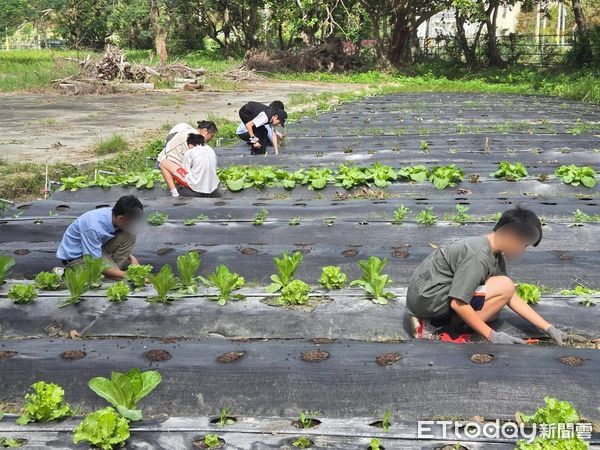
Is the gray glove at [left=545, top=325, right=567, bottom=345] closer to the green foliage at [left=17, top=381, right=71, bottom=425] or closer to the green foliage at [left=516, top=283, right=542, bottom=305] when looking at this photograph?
the green foliage at [left=516, top=283, right=542, bottom=305]

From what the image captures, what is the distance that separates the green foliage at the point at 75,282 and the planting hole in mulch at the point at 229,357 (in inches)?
53.9

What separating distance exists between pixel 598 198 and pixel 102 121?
12.1m

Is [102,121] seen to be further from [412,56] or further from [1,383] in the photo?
[412,56]

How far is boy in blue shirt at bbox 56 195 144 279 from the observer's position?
5.29 m

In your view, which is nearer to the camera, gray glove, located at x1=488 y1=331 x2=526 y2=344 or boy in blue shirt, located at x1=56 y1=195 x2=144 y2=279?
gray glove, located at x1=488 y1=331 x2=526 y2=344

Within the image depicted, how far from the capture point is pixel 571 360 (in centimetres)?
363

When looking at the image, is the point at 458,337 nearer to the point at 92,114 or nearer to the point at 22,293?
the point at 22,293

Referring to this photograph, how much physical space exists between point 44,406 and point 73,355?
69 centimetres

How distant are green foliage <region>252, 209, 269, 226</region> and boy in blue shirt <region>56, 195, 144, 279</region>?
4.38ft

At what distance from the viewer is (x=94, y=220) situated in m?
5.47

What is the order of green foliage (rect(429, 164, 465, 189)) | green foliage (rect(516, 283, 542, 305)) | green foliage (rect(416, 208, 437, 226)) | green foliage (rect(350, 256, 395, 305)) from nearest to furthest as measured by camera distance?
1. green foliage (rect(516, 283, 542, 305))
2. green foliage (rect(350, 256, 395, 305))
3. green foliage (rect(416, 208, 437, 226))
4. green foliage (rect(429, 164, 465, 189))

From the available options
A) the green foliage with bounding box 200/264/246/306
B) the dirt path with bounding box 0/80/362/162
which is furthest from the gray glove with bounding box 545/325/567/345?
the dirt path with bounding box 0/80/362/162

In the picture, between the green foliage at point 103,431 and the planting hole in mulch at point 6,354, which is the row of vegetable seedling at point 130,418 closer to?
the green foliage at point 103,431

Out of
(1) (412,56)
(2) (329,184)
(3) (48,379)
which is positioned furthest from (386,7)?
(3) (48,379)
